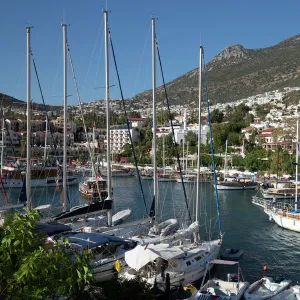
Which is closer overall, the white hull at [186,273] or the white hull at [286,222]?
the white hull at [186,273]

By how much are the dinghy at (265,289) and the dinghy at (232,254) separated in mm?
5273

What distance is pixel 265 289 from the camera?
1722cm

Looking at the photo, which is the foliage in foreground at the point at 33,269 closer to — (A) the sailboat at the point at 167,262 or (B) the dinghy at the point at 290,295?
(A) the sailboat at the point at 167,262

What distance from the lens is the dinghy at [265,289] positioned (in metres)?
16.2

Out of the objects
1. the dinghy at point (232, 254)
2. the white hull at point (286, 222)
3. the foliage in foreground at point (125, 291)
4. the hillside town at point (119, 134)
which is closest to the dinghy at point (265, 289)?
the dinghy at point (232, 254)

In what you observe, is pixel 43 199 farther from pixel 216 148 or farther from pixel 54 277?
pixel 216 148

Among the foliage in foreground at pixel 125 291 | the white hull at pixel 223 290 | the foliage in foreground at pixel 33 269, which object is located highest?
the foliage in foreground at pixel 33 269

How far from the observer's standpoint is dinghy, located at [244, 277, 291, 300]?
16.2 m

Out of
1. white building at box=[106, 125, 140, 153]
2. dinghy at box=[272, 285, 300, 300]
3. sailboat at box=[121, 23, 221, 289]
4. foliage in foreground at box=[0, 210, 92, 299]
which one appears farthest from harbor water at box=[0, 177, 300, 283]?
white building at box=[106, 125, 140, 153]

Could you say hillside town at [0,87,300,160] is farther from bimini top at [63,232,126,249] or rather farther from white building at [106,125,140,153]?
bimini top at [63,232,126,249]

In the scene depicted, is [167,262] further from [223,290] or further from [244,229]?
[244,229]

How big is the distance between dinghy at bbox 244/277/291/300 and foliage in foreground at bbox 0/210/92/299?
317 inches

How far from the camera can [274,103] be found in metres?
174

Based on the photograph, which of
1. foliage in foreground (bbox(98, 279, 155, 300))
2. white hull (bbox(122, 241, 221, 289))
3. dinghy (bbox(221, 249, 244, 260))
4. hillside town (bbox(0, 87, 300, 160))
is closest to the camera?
foliage in foreground (bbox(98, 279, 155, 300))
